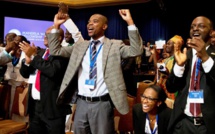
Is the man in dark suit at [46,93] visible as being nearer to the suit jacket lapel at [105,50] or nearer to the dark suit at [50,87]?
the dark suit at [50,87]

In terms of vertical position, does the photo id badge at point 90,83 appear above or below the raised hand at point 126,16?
below

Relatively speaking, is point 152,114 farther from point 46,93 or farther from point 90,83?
point 46,93

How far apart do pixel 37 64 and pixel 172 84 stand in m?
1.30

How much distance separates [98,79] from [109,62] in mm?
172

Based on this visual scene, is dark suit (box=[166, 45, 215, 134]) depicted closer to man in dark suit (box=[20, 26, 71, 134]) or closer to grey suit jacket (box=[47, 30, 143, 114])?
grey suit jacket (box=[47, 30, 143, 114])

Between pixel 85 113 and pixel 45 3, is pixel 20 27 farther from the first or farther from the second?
pixel 85 113

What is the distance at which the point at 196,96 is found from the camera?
2.01m

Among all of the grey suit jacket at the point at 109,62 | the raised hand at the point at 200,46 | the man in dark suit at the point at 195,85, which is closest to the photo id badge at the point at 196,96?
the man in dark suit at the point at 195,85

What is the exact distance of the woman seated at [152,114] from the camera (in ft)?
8.64

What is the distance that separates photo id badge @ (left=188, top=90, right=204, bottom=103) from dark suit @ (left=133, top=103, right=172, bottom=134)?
2.06 ft

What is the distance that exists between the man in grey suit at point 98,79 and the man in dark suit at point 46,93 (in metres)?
0.21

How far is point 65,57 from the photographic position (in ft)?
9.21

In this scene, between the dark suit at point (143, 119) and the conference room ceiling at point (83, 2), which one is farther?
the conference room ceiling at point (83, 2)

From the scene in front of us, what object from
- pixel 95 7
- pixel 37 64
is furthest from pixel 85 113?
pixel 95 7
